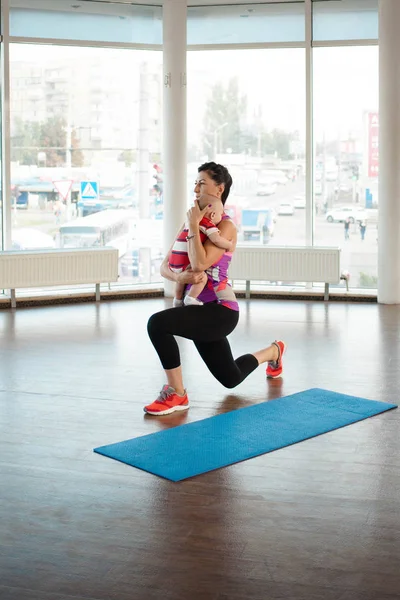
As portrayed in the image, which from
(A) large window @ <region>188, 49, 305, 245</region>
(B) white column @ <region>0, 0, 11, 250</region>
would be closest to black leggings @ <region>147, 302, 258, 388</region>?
(B) white column @ <region>0, 0, 11, 250</region>

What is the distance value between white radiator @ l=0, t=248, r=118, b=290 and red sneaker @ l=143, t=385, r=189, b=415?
4890 mm

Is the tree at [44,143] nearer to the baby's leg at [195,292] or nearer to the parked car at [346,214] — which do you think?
the parked car at [346,214]

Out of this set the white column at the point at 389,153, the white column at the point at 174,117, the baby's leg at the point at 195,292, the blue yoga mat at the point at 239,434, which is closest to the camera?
the blue yoga mat at the point at 239,434

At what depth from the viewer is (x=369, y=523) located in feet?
11.2

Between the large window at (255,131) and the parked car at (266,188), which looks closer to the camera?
the large window at (255,131)

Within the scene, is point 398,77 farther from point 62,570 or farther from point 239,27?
point 62,570

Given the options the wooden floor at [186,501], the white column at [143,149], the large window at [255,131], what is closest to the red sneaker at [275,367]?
the wooden floor at [186,501]

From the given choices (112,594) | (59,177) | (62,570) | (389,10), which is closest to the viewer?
(112,594)

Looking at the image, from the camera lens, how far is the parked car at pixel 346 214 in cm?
1061

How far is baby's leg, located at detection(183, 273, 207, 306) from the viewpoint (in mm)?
5066

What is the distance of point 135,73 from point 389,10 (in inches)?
122

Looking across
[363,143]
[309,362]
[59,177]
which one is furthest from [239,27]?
[309,362]

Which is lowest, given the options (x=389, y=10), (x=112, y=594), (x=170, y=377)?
(x=112, y=594)

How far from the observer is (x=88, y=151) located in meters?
10.6
